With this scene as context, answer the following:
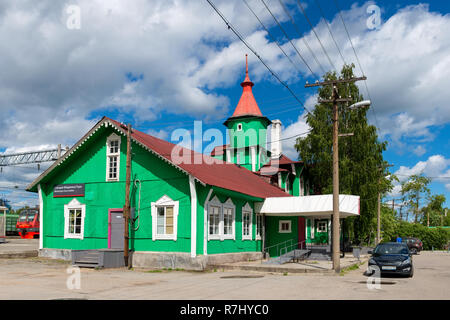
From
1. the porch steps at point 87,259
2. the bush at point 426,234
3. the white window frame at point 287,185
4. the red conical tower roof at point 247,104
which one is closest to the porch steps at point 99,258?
the porch steps at point 87,259

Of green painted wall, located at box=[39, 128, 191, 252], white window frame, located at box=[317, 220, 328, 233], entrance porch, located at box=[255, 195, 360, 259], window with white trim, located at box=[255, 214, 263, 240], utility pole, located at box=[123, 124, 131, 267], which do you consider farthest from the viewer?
white window frame, located at box=[317, 220, 328, 233]

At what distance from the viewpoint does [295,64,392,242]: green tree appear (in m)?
34.2

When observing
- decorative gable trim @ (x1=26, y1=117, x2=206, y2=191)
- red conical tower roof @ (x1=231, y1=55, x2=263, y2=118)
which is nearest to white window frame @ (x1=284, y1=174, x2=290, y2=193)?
red conical tower roof @ (x1=231, y1=55, x2=263, y2=118)

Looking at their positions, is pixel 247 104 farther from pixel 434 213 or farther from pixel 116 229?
pixel 434 213

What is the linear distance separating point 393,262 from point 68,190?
1696 cm

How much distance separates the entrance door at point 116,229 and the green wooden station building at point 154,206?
52 millimetres

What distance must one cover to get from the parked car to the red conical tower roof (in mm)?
21984

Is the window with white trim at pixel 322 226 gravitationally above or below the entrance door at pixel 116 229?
below

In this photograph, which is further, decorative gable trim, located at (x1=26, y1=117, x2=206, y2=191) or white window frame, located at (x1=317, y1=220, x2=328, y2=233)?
white window frame, located at (x1=317, y1=220, x2=328, y2=233)

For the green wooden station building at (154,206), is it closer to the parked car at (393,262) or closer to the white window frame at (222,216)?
the white window frame at (222,216)

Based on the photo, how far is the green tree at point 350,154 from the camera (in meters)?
34.2

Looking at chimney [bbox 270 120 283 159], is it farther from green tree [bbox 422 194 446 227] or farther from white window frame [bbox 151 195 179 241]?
green tree [bbox 422 194 446 227]

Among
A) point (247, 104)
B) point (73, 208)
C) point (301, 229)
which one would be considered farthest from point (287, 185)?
point (73, 208)
